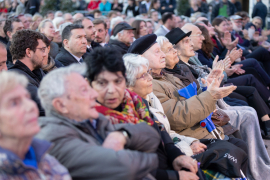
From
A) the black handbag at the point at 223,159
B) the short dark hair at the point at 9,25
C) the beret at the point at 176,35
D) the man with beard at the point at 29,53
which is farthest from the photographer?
the short dark hair at the point at 9,25

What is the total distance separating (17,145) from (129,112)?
902mm

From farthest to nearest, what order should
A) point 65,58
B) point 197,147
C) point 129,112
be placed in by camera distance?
point 65,58
point 197,147
point 129,112

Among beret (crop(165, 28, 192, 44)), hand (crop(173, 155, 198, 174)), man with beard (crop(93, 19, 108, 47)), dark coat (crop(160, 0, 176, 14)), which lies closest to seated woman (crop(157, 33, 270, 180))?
beret (crop(165, 28, 192, 44))

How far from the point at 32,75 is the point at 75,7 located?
10507 millimetres

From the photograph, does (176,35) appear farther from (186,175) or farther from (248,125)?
(186,175)

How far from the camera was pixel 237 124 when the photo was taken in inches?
149

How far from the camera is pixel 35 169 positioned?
4.27 ft

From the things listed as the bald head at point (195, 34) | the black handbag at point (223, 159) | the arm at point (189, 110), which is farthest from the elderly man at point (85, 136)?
the bald head at point (195, 34)

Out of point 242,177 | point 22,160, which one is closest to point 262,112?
point 242,177

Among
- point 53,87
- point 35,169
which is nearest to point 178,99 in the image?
point 53,87

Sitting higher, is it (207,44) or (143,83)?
(143,83)

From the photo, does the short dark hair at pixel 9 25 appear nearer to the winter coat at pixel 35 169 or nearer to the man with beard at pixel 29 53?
the man with beard at pixel 29 53

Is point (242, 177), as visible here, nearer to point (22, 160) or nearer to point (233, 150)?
point (233, 150)

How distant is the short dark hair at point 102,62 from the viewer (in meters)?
1.97
